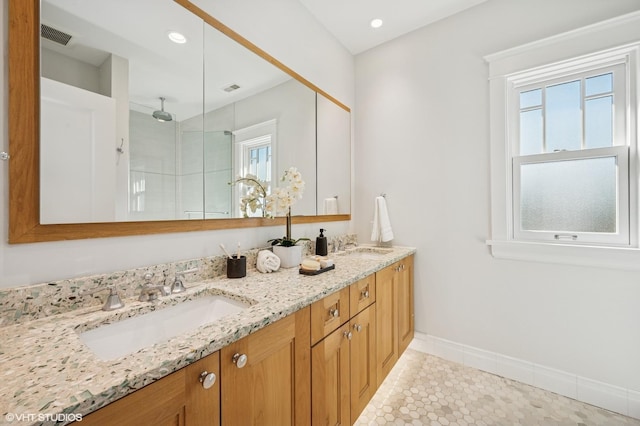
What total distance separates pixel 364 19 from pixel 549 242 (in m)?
2.12

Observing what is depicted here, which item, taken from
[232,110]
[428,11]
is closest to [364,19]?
[428,11]

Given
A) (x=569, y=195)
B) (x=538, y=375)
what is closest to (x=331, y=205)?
(x=569, y=195)

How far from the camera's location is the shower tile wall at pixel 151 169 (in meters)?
1.06

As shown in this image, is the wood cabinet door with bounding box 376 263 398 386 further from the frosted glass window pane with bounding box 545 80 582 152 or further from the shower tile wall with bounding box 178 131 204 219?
the frosted glass window pane with bounding box 545 80 582 152

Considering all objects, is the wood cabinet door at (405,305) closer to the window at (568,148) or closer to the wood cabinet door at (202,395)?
the window at (568,148)

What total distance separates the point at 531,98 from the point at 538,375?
189 centimetres

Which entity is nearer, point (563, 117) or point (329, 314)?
point (329, 314)

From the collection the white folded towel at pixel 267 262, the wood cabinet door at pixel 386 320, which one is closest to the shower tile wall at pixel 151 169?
the white folded towel at pixel 267 262

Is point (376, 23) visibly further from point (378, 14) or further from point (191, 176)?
point (191, 176)

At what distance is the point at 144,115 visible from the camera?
1.10 m

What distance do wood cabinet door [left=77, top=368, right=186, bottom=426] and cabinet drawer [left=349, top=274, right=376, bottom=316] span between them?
2.84 feet

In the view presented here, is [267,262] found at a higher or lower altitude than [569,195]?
lower

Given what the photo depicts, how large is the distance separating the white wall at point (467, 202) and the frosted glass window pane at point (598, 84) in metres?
0.33

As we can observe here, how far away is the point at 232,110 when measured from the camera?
4.78ft
